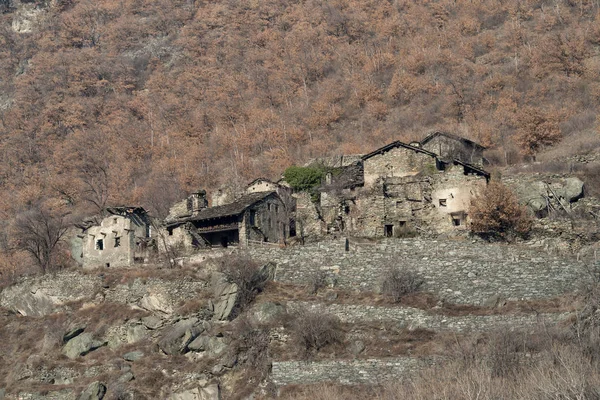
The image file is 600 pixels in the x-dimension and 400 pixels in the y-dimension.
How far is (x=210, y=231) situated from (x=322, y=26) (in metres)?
72.2

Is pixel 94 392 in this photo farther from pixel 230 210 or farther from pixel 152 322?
pixel 230 210

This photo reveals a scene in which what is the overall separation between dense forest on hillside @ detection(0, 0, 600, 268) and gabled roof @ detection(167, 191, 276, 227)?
12892 mm

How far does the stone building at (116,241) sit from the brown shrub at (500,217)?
72.8ft

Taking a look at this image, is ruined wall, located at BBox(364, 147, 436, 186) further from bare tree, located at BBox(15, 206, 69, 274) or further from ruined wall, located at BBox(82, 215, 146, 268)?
bare tree, located at BBox(15, 206, 69, 274)

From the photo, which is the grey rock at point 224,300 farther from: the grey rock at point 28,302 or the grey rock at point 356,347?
the grey rock at point 28,302

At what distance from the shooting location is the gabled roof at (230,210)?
51.2 metres

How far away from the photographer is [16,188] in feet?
321

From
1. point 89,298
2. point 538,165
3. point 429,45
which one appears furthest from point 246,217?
point 429,45

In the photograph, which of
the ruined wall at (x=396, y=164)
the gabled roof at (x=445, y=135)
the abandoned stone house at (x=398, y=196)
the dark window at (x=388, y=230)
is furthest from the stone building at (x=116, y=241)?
the gabled roof at (x=445, y=135)

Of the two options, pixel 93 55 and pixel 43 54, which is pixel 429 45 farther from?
pixel 43 54

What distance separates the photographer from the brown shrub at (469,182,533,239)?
4486 centimetres

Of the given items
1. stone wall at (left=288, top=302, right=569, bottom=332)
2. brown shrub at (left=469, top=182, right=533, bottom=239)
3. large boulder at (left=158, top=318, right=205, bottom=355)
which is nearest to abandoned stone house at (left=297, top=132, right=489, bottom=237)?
brown shrub at (left=469, top=182, right=533, bottom=239)

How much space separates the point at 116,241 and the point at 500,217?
25.5m

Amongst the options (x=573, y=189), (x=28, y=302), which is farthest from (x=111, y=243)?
(x=573, y=189)
